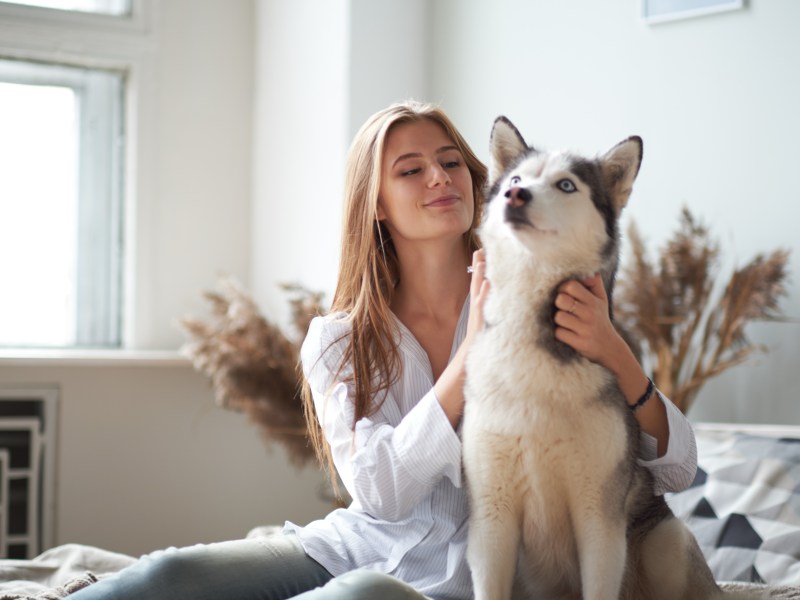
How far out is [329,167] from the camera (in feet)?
11.3

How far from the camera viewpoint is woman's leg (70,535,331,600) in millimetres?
1499

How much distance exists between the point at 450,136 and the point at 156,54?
240 cm

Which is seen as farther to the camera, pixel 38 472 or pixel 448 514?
pixel 38 472

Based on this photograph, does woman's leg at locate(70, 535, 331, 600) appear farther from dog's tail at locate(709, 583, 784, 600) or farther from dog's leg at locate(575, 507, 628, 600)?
dog's tail at locate(709, 583, 784, 600)

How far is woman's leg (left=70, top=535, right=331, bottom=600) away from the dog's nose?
→ 2.64ft

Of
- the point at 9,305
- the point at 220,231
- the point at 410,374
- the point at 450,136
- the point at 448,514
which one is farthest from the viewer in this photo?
the point at 220,231

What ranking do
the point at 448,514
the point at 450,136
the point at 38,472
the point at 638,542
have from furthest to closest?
the point at 38,472
the point at 450,136
the point at 448,514
the point at 638,542

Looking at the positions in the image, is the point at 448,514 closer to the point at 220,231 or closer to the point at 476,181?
the point at 476,181

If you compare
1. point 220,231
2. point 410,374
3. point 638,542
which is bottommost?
point 638,542


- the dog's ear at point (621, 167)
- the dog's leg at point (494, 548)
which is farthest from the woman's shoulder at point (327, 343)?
the dog's ear at point (621, 167)

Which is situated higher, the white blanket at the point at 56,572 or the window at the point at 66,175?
the window at the point at 66,175

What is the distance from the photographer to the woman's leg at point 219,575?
1499mm

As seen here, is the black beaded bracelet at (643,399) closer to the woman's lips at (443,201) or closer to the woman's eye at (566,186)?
the woman's eye at (566,186)

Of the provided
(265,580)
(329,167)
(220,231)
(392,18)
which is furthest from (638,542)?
(220,231)
